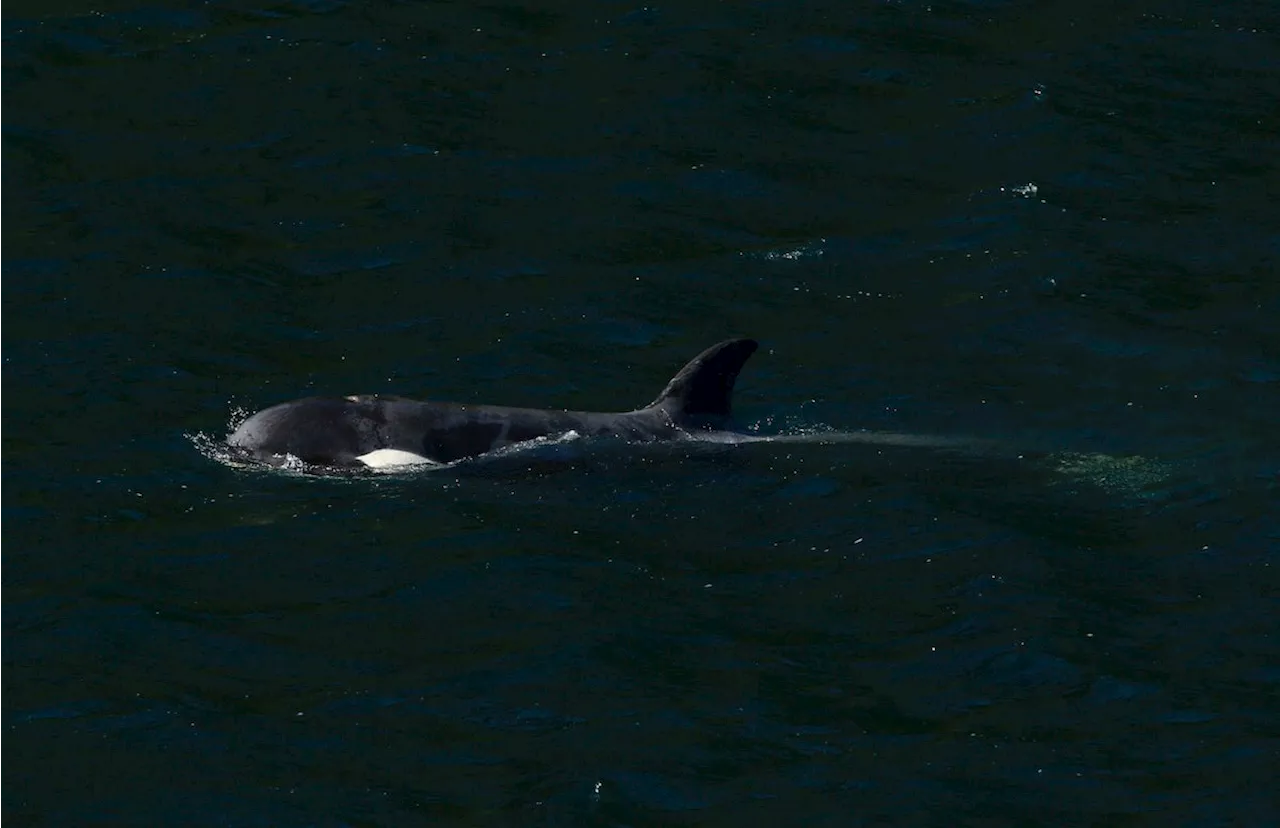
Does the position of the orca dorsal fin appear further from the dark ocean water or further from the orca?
the dark ocean water

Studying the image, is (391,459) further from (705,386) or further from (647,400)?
(647,400)

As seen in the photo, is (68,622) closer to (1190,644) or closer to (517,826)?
(517,826)

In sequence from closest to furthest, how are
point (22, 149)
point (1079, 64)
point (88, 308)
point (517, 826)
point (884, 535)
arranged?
point (517, 826)
point (884, 535)
point (88, 308)
point (22, 149)
point (1079, 64)

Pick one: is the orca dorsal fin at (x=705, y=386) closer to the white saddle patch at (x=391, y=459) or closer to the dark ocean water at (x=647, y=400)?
the dark ocean water at (x=647, y=400)

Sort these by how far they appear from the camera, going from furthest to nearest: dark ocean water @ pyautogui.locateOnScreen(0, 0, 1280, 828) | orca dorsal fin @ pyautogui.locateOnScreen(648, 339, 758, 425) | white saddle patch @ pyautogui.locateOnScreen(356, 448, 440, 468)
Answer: orca dorsal fin @ pyautogui.locateOnScreen(648, 339, 758, 425) < white saddle patch @ pyautogui.locateOnScreen(356, 448, 440, 468) < dark ocean water @ pyautogui.locateOnScreen(0, 0, 1280, 828)

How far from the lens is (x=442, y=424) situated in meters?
18.1

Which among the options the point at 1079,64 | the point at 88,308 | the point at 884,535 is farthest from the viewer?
the point at 1079,64

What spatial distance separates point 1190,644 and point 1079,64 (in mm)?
13675

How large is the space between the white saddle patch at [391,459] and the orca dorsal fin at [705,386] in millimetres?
2312

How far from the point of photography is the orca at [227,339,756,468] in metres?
17.8

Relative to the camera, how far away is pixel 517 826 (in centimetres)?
1308

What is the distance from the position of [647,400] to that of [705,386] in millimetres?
1339

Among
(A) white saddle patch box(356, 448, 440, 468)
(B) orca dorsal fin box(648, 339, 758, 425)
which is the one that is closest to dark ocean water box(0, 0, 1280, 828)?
(A) white saddle patch box(356, 448, 440, 468)

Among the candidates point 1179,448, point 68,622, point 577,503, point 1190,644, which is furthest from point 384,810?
point 1179,448
